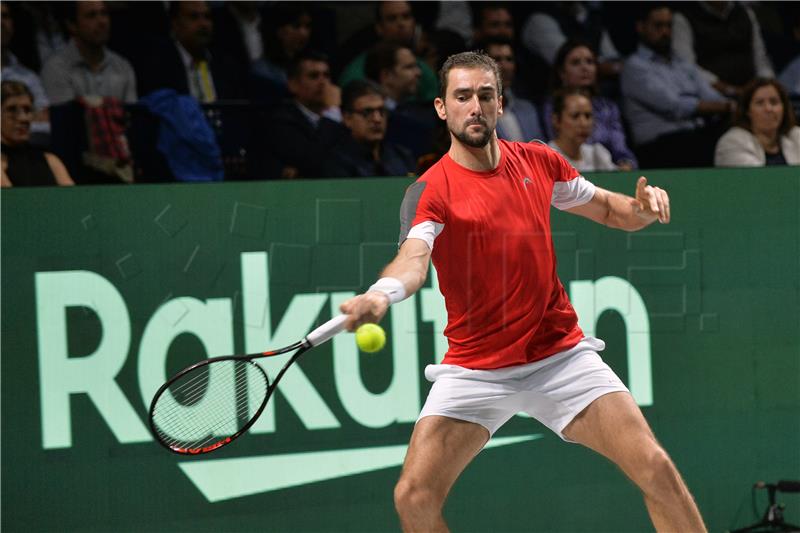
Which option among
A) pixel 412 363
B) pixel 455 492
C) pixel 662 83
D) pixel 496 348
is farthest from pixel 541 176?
pixel 662 83

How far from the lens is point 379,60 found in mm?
6387

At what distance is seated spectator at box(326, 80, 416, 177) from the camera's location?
5992mm

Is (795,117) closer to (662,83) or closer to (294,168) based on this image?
(662,83)

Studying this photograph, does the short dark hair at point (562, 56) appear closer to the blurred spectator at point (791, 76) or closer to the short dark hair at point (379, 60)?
the short dark hair at point (379, 60)

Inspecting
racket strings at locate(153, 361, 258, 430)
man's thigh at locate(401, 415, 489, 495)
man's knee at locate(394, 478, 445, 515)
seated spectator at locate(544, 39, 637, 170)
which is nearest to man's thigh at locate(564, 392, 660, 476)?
man's thigh at locate(401, 415, 489, 495)

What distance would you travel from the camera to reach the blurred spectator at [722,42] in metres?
7.32

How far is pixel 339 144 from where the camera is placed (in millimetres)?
5988

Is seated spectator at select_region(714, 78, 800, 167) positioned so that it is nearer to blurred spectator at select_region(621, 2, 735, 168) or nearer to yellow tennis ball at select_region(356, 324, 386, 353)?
blurred spectator at select_region(621, 2, 735, 168)

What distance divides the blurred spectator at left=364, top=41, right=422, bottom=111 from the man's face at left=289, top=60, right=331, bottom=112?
33 centimetres

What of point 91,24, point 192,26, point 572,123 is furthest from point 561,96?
point 91,24

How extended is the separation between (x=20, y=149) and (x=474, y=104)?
8.83ft

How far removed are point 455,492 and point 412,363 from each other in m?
0.74

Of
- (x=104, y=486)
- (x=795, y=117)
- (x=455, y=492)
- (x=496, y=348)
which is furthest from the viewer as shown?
(x=795, y=117)

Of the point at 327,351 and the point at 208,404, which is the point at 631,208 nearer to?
the point at 327,351
